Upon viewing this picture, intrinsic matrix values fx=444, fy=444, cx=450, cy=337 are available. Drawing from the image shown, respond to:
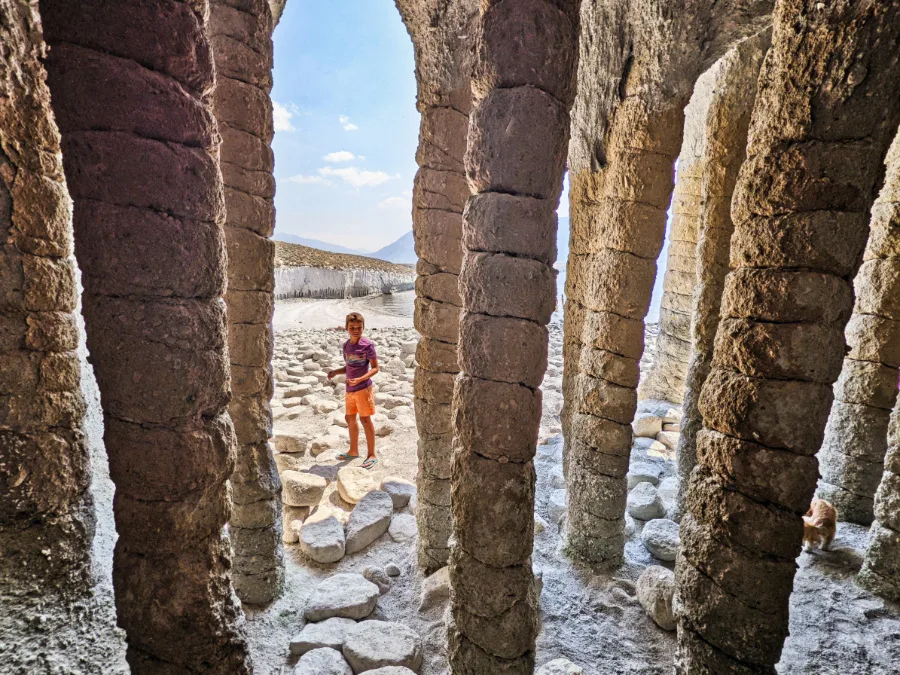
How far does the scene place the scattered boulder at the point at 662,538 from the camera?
14.2ft

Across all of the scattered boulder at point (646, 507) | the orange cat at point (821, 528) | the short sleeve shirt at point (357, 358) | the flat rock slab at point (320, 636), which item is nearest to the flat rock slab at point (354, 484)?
the short sleeve shirt at point (357, 358)

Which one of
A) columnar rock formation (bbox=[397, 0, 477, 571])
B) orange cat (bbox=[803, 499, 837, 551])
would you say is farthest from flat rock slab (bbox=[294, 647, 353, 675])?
orange cat (bbox=[803, 499, 837, 551])

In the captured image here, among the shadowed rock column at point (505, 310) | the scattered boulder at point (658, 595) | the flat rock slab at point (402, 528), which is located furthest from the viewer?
the flat rock slab at point (402, 528)

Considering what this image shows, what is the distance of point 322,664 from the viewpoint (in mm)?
3084

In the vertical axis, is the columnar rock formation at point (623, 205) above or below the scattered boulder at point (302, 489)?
above

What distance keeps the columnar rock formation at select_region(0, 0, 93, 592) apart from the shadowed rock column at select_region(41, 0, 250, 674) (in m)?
0.69

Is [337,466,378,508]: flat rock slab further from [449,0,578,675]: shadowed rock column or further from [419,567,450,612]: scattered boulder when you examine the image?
[449,0,578,675]: shadowed rock column

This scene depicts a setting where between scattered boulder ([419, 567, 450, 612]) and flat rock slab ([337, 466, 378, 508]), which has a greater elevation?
flat rock slab ([337, 466, 378, 508])

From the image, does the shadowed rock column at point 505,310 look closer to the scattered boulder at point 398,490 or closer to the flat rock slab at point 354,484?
the scattered boulder at point 398,490

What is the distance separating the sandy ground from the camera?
7.18ft

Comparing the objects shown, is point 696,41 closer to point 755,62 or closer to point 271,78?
point 755,62

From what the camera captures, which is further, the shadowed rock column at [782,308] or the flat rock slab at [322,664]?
Answer: the flat rock slab at [322,664]

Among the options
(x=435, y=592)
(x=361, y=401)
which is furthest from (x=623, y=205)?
(x=361, y=401)

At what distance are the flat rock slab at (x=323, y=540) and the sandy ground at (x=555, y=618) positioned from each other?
11 cm
